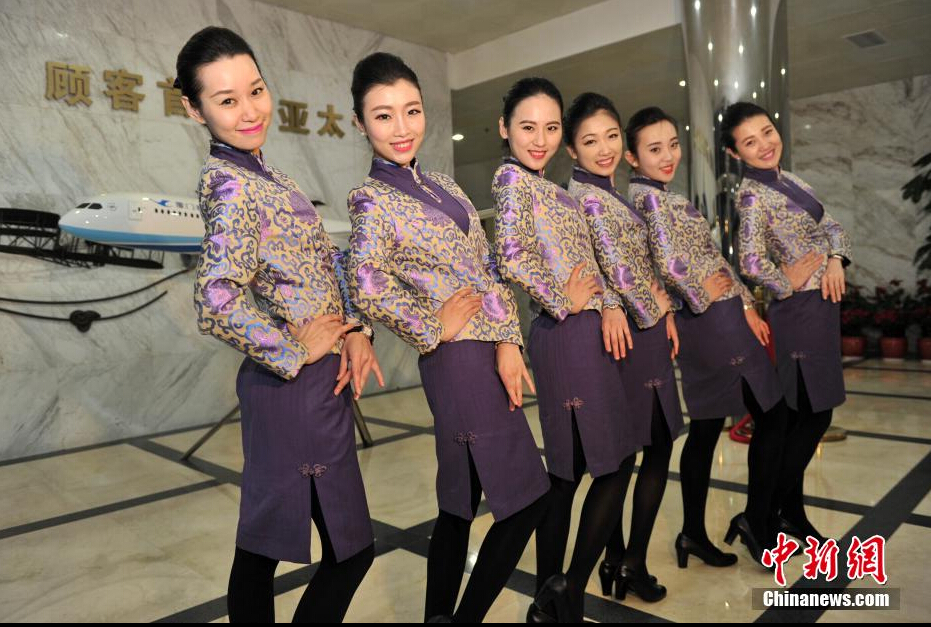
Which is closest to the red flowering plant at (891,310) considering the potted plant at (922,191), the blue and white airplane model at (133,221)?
the potted plant at (922,191)

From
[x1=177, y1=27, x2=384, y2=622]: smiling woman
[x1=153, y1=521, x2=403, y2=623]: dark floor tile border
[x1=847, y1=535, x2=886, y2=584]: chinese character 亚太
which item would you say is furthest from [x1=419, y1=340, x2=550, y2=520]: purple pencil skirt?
[x1=847, y1=535, x2=886, y2=584]: chinese character 亚太

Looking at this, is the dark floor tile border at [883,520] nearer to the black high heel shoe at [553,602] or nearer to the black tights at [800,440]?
the black tights at [800,440]

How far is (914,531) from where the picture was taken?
9.09ft

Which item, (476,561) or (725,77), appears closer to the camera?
(476,561)

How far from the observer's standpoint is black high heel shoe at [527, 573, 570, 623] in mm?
1888

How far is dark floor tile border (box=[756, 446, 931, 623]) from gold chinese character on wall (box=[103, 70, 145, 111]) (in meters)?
5.30

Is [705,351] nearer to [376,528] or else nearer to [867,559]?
[867,559]

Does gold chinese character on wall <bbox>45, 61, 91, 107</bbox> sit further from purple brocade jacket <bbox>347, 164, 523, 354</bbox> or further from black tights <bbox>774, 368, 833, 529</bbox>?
black tights <bbox>774, 368, 833, 529</bbox>

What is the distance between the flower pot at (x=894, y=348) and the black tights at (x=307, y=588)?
26.5 ft

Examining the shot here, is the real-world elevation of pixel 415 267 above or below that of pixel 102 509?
above

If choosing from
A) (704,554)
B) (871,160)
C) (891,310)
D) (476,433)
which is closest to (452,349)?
(476,433)

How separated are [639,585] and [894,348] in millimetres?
7017

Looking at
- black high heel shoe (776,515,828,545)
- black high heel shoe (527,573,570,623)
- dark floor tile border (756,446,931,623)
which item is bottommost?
dark floor tile border (756,446,931,623)

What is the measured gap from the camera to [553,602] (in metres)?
1.91
